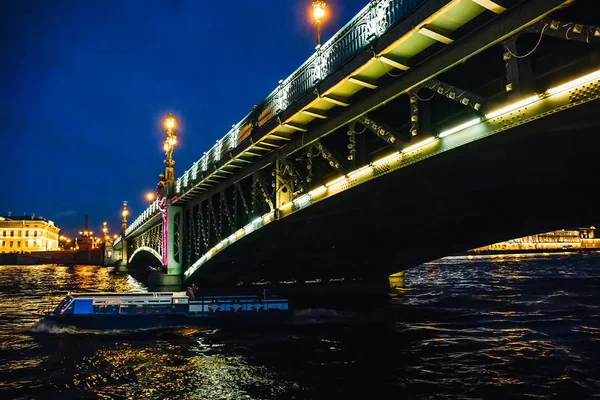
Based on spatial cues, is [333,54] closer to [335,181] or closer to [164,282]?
[335,181]

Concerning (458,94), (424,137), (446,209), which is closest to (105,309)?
(446,209)

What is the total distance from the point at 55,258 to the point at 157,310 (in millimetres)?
121528

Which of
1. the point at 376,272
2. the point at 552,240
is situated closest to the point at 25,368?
the point at 376,272

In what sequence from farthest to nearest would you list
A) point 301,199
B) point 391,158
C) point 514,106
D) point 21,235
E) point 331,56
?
point 21,235 → point 301,199 → point 331,56 → point 391,158 → point 514,106

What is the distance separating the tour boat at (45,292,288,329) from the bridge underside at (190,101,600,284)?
11.4 feet

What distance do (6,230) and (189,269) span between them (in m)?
158

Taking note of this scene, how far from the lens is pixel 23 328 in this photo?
18875 millimetres

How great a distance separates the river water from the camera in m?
10.6

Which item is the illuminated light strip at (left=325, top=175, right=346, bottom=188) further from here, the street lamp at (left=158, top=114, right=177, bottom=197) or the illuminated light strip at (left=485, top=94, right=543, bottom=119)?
the street lamp at (left=158, top=114, right=177, bottom=197)

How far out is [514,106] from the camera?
893cm

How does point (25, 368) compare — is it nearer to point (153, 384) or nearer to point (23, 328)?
point (153, 384)

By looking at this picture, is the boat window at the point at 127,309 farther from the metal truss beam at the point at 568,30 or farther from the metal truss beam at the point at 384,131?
the metal truss beam at the point at 568,30

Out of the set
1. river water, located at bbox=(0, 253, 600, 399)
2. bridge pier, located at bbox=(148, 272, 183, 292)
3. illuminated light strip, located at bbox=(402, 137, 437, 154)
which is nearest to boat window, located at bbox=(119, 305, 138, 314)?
river water, located at bbox=(0, 253, 600, 399)

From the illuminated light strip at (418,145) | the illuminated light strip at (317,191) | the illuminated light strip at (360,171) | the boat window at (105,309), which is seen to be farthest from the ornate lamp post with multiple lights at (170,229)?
the illuminated light strip at (418,145)
